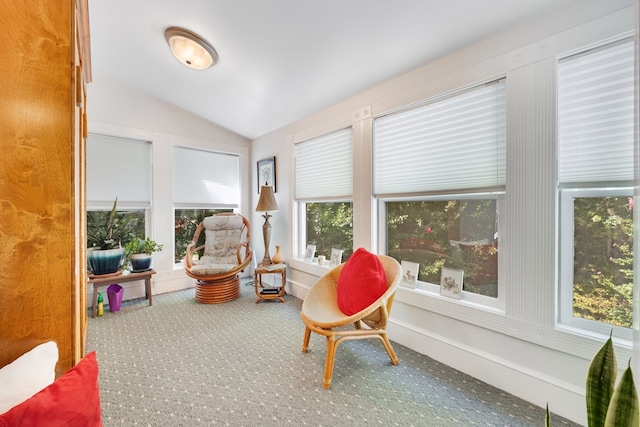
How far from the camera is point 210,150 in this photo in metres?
4.21

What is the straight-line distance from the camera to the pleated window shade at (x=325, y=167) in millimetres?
2965

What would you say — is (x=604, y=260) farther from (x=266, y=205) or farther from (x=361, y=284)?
(x=266, y=205)

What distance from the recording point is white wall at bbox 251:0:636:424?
150 centimetres

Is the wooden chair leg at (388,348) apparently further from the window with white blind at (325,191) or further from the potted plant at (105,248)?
the potted plant at (105,248)

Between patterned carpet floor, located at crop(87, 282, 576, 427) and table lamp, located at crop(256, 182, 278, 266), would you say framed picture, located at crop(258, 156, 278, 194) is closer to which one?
table lamp, located at crop(256, 182, 278, 266)

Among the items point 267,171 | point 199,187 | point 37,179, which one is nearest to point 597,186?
point 37,179

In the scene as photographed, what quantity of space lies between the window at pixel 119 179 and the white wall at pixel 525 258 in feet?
11.2

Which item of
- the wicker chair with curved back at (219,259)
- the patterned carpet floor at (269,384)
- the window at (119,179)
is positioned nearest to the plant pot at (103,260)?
the window at (119,179)

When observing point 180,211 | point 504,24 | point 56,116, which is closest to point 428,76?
point 504,24

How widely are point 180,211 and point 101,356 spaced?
85.5 inches

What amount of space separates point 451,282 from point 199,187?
11.6ft

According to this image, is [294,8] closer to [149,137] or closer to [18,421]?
[18,421]

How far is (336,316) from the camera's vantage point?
80.8 inches

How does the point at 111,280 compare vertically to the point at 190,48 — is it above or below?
below
